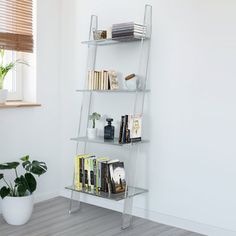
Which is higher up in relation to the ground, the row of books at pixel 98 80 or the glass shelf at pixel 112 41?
the glass shelf at pixel 112 41

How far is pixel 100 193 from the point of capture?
318 centimetres

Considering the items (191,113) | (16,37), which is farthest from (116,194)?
(16,37)

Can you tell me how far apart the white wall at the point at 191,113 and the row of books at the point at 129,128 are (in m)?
0.17

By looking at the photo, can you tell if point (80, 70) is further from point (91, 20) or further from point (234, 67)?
point (234, 67)

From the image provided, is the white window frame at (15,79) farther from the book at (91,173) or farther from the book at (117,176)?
the book at (117,176)

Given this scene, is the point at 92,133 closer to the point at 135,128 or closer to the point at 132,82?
the point at 135,128

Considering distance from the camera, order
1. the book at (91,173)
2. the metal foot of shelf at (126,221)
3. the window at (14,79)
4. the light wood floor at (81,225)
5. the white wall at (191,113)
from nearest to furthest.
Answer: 1. the white wall at (191,113)
2. the light wood floor at (81,225)
3. the metal foot of shelf at (126,221)
4. the book at (91,173)
5. the window at (14,79)

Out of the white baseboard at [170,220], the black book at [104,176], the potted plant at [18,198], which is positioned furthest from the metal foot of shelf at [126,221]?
the potted plant at [18,198]

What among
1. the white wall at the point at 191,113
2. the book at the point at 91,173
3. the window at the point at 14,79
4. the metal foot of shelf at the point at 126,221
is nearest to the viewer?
the white wall at the point at 191,113

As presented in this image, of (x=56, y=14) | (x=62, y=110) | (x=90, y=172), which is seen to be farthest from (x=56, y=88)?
(x=90, y=172)

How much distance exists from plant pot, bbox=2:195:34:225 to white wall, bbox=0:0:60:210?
47 cm

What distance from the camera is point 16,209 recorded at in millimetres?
3104

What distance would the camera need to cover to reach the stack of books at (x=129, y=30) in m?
3.08

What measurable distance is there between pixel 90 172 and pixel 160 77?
98 centimetres
